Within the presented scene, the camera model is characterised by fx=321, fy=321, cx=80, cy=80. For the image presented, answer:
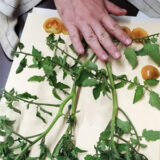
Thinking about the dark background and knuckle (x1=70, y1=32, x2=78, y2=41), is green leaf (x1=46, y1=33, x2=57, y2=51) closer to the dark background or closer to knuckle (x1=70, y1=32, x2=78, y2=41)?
knuckle (x1=70, y1=32, x2=78, y2=41)

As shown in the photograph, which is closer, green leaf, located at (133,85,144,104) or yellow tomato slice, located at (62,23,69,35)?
green leaf, located at (133,85,144,104)

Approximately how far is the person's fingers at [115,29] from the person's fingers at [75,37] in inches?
2.5

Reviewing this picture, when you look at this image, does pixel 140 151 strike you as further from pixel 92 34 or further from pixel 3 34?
pixel 3 34

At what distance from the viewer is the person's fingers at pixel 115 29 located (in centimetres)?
59

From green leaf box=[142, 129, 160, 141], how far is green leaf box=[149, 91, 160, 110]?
0.16 ft

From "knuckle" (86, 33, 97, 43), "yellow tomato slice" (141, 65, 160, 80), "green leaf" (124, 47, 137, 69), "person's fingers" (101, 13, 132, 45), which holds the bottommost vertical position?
"yellow tomato slice" (141, 65, 160, 80)

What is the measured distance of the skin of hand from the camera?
597 millimetres

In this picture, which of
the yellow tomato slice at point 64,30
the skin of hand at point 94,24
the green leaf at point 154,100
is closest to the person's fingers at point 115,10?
the skin of hand at point 94,24

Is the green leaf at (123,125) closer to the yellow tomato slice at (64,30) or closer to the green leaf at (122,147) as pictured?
the green leaf at (122,147)

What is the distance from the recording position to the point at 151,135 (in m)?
0.49

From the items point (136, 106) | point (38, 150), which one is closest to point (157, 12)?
point (136, 106)

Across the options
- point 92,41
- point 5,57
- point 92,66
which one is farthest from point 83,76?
point 5,57

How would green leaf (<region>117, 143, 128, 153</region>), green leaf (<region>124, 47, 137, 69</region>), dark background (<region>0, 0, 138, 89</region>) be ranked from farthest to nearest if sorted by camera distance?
dark background (<region>0, 0, 138, 89</region>), green leaf (<region>124, 47, 137, 69</region>), green leaf (<region>117, 143, 128, 153</region>)

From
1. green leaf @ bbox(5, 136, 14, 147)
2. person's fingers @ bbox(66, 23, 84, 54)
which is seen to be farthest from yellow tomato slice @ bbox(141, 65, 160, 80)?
green leaf @ bbox(5, 136, 14, 147)
